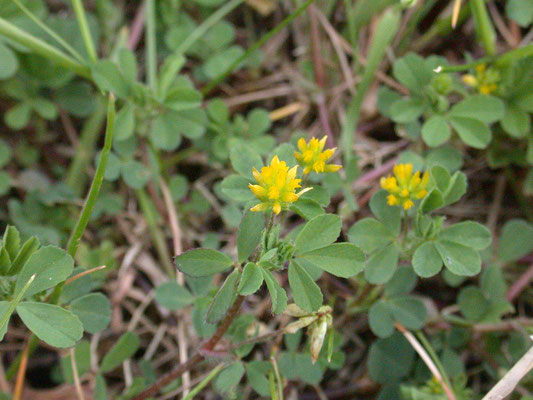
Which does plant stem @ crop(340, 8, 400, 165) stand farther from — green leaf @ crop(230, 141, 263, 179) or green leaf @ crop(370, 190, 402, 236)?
green leaf @ crop(230, 141, 263, 179)

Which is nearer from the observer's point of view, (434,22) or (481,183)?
(481,183)

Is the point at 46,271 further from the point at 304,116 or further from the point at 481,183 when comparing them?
the point at 481,183

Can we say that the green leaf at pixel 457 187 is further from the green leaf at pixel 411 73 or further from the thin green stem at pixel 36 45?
the thin green stem at pixel 36 45

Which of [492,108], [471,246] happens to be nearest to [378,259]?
[471,246]

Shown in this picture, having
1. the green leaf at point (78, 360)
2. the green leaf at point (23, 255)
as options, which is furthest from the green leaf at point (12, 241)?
the green leaf at point (78, 360)

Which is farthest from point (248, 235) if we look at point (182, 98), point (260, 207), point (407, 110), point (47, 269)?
point (407, 110)

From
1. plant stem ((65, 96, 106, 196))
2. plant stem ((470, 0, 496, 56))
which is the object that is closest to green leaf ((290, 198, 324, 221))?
plant stem ((470, 0, 496, 56))

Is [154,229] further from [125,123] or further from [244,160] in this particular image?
[244,160]
